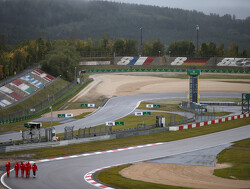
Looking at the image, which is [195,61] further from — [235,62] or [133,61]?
[133,61]

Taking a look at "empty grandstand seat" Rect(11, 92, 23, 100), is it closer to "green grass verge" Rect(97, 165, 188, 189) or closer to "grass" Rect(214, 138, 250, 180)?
"grass" Rect(214, 138, 250, 180)

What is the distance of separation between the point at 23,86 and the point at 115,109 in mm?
33145

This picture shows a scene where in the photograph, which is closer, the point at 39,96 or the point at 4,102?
the point at 4,102

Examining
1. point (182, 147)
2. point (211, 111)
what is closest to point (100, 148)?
point (182, 147)

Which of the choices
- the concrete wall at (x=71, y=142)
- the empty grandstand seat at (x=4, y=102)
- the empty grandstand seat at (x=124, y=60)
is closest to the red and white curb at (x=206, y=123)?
the concrete wall at (x=71, y=142)

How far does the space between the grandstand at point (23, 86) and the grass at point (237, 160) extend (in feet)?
179

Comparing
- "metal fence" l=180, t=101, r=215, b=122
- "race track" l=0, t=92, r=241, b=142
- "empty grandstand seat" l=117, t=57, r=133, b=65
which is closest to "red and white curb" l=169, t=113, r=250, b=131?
"metal fence" l=180, t=101, r=215, b=122

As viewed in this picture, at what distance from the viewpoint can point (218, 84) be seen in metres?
117

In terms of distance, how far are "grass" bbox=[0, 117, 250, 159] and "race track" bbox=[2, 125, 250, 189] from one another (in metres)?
2.01

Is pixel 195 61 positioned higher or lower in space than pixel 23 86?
higher

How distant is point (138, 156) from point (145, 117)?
101 feet

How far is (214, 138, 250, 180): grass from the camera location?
109 ft

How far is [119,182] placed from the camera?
101ft

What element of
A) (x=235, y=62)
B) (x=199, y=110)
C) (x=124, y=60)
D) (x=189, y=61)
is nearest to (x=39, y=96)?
(x=199, y=110)
